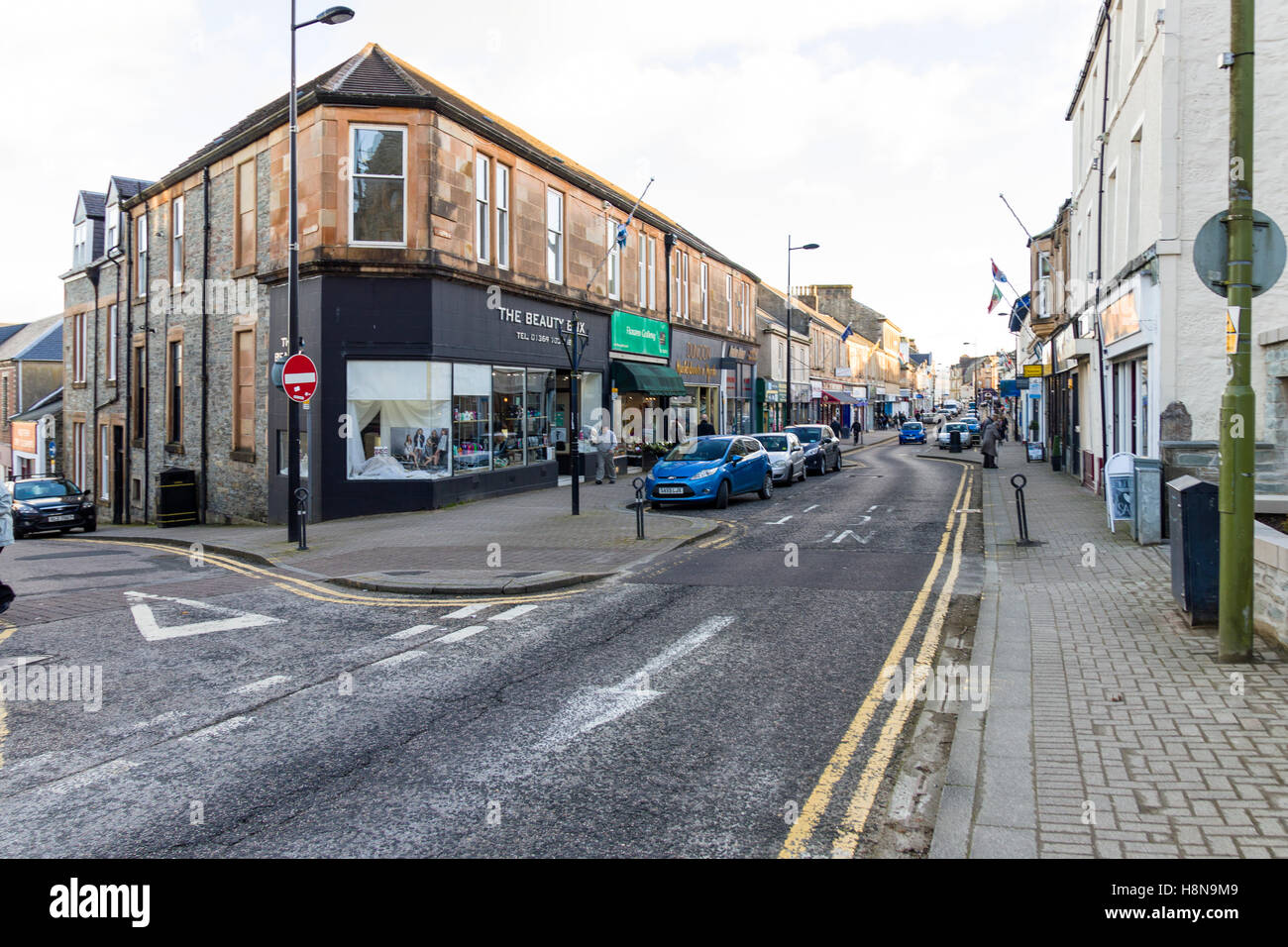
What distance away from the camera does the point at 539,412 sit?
2464cm

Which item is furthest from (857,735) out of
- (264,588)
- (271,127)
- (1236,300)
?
(271,127)

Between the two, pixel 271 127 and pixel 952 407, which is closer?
pixel 271 127

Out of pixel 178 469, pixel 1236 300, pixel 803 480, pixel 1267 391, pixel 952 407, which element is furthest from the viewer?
pixel 952 407

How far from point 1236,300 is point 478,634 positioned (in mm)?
6885

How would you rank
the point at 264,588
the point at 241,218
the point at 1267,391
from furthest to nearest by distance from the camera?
1. the point at 241,218
2. the point at 1267,391
3. the point at 264,588

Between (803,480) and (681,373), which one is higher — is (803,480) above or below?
below

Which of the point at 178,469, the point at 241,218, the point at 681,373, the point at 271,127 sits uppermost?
the point at 271,127

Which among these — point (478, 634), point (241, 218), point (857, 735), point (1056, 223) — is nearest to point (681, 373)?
point (1056, 223)

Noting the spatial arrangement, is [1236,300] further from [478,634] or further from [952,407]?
[952,407]

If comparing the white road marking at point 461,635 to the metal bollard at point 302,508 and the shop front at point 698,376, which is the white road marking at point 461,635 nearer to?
the metal bollard at point 302,508

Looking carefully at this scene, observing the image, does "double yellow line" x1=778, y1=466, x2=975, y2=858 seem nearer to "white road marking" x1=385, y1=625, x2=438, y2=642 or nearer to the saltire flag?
"white road marking" x1=385, y1=625, x2=438, y2=642

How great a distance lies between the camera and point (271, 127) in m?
21.5

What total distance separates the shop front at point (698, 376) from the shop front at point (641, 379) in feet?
3.64

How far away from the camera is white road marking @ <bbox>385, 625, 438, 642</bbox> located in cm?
882
